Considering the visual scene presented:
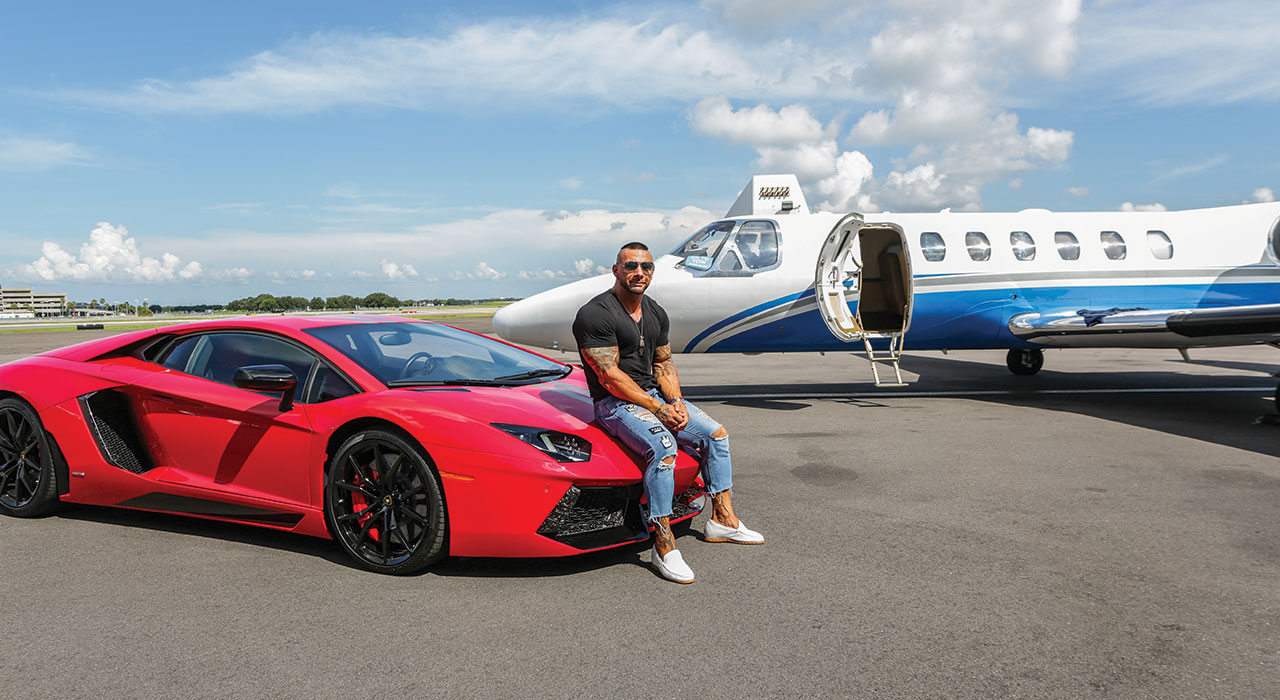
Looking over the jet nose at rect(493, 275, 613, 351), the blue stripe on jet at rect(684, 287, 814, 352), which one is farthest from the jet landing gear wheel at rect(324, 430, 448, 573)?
→ the blue stripe on jet at rect(684, 287, 814, 352)

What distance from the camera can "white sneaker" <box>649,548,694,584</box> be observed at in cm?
379

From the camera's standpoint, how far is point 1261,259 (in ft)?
37.3

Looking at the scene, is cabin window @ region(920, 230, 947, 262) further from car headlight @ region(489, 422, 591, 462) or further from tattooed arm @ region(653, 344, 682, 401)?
car headlight @ region(489, 422, 591, 462)

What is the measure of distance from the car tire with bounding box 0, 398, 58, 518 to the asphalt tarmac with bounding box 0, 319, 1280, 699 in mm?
164

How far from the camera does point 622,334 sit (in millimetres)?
4348

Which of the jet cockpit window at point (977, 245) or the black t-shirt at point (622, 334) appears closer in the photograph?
the black t-shirt at point (622, 334)

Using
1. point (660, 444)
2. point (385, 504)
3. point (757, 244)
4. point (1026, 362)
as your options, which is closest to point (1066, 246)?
point (1026, 362)

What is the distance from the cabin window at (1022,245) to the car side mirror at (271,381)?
32.5 feet

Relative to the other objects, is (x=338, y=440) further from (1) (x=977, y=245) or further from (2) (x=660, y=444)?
(1) (x=977, y=245)

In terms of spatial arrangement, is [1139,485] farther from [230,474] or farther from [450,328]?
[230,474]

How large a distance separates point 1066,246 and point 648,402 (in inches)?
368

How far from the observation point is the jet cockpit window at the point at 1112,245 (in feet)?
36.9

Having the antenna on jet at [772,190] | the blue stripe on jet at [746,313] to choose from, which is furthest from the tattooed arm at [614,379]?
the antenna on jet at [772,190]

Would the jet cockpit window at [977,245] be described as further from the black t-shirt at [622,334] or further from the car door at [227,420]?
the car door at [227,420]
